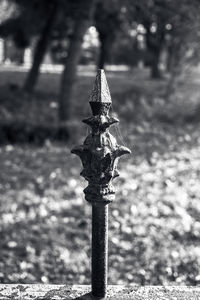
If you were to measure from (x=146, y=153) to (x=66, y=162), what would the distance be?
1.92m

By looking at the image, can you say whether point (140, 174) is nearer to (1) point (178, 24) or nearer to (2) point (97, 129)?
(1) point (178, 24)

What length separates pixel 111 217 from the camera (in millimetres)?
6555

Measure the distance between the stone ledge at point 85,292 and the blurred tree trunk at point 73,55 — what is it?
1068 centimetres

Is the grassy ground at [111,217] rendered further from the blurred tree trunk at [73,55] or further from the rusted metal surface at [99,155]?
the blurred tree trunk at [73,55]

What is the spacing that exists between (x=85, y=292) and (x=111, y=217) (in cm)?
395

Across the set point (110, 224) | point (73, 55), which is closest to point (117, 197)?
point (110, 224)

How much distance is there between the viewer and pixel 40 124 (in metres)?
11.7

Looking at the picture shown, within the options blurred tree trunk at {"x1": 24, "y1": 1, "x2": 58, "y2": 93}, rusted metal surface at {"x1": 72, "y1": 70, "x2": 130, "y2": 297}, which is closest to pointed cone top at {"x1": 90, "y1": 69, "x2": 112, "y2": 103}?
rusted metal surface at {"x1": 72, "y1": 70, "x2": 130, "y2": 297}

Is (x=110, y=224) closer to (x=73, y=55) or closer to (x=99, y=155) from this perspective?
(x=99, y=155)

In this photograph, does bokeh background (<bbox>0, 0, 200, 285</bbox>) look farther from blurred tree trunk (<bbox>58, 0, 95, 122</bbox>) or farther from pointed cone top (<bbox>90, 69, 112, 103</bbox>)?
pointed cone top (<bbox>90, 69, 112, 103</bbox>)

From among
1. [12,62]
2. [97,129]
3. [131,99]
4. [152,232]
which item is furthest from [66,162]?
[12,62]

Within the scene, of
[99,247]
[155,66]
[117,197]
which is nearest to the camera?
[99,247]

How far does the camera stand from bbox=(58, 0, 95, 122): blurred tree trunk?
12.7 m

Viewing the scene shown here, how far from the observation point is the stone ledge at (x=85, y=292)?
8.29 ft
